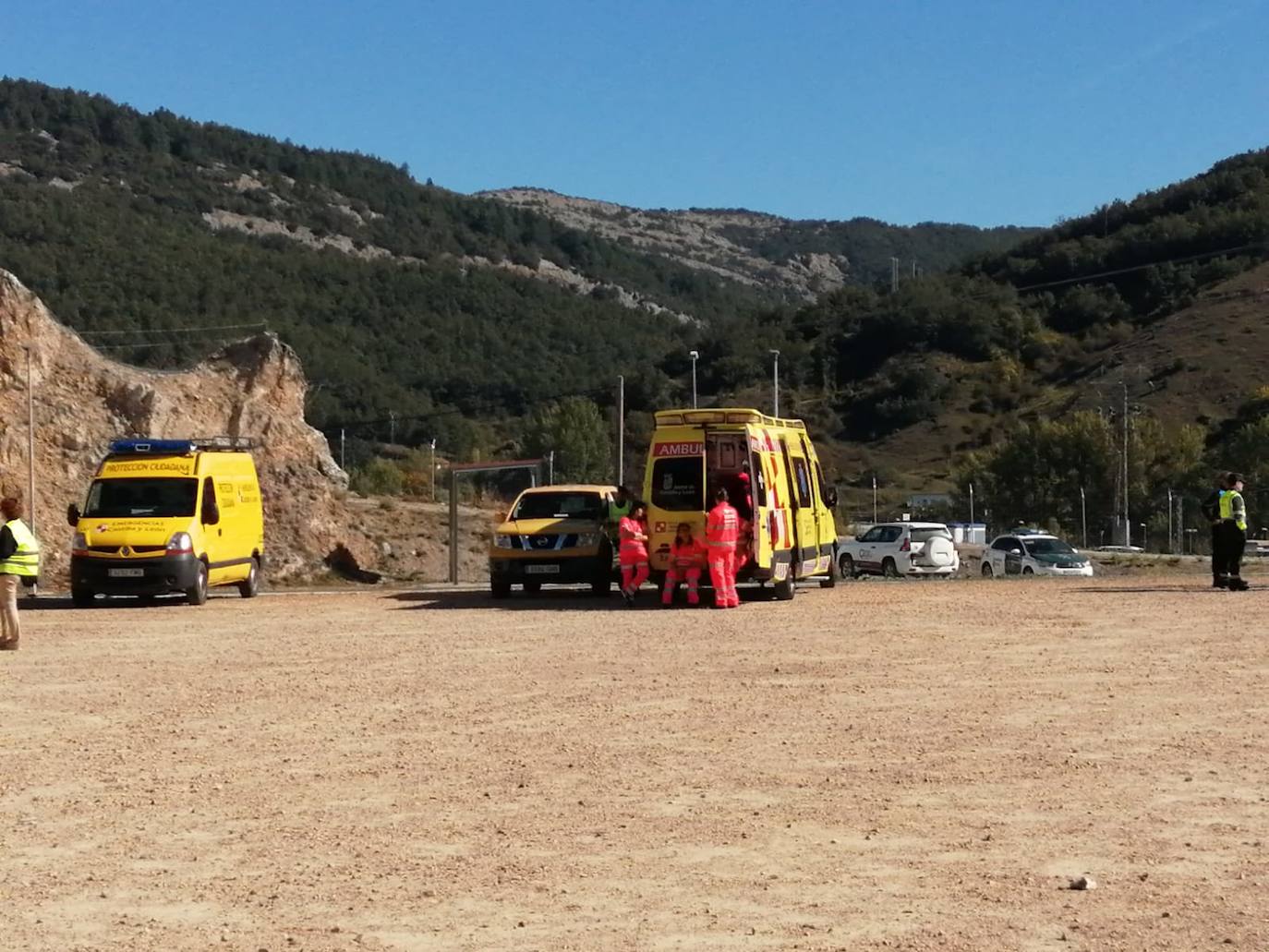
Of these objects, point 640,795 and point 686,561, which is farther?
point 686,561

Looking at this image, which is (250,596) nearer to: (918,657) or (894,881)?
(918,657)

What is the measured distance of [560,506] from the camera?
29.6 meters

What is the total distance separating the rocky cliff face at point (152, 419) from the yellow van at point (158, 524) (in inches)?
306

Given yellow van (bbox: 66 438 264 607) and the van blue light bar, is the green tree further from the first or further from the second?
the van blue light bar

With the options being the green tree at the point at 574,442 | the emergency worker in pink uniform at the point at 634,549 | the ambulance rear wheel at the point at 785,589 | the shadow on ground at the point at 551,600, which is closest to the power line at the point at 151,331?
the green tree at the point at 574,442

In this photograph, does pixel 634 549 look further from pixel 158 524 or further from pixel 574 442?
pixel 574 442

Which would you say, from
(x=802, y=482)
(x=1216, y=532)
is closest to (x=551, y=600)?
(x=802, y=482)

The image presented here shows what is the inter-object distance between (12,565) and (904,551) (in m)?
29.7

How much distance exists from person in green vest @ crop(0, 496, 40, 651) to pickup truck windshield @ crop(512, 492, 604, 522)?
11.1 m

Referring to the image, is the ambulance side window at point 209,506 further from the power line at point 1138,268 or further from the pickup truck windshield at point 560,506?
the power line at point 1138,268

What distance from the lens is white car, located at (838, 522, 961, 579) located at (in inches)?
1783

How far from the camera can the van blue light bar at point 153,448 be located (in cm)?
2809

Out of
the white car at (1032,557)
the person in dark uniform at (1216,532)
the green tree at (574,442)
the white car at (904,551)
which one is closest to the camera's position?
the person in dark uniform at (1216,532)

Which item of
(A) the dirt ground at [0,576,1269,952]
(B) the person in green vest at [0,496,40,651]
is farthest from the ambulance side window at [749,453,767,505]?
(B) the person in green vest at [0,496,40,651]
